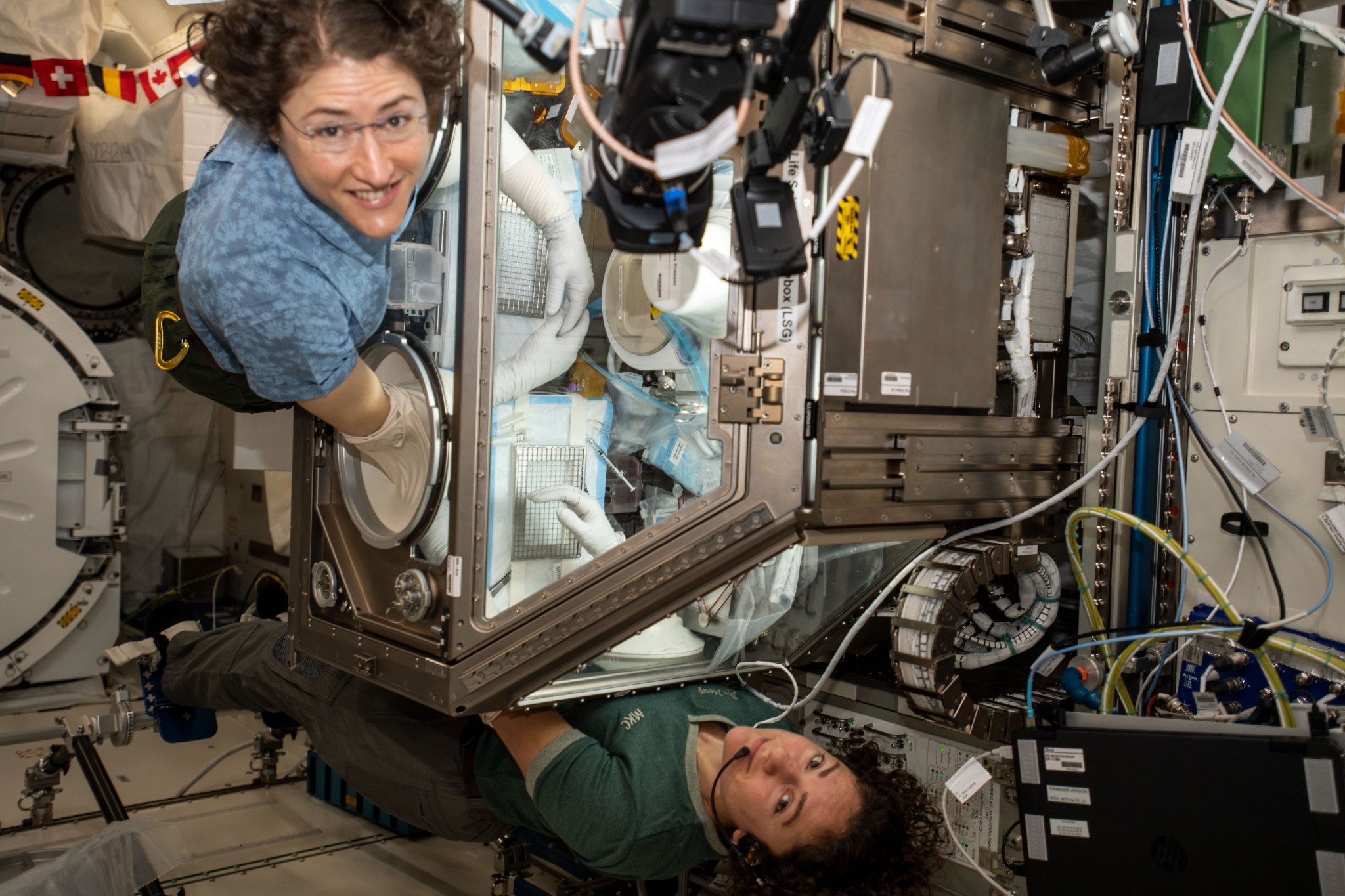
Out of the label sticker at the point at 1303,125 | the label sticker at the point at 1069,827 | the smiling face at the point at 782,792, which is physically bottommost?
the smiling face at the point at 782,792

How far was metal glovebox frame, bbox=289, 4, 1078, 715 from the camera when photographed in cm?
226

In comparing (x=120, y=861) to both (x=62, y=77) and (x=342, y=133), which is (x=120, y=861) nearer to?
(x=342, y=133)

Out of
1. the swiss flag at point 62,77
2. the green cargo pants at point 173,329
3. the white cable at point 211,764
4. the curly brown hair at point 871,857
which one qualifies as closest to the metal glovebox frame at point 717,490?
the green cargo pants at point 173,329

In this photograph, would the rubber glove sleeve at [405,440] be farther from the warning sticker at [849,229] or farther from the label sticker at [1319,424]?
the label sticker at [1319,424]

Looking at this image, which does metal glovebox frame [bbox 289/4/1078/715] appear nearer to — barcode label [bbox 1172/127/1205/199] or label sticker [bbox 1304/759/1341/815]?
barcode label [bbox 1172/127/1205/199]

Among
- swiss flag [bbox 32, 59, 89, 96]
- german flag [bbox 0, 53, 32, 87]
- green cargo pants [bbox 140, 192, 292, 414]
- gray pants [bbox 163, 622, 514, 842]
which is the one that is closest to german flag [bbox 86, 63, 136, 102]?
swiss flag [bbox 32, 59, 89, 96]

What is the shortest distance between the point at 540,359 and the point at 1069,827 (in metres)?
1.65

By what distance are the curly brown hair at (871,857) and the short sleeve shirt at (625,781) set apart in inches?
7.0

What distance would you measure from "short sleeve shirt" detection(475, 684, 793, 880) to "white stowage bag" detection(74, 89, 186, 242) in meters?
3.14

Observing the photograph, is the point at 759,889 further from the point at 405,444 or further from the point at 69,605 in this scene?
the point at 69,605

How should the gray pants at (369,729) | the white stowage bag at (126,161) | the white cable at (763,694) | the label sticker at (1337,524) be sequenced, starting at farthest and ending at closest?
the white stowage bag at (126,161)
the gray pants at (369,729)
the white cable at (763,694)
the label sticker at (1337,524)

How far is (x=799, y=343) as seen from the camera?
226cm

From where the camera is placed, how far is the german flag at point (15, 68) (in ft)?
14.4

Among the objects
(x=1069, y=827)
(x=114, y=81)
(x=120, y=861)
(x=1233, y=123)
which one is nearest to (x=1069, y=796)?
(x=1069, y=827)
